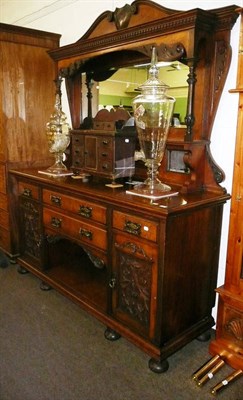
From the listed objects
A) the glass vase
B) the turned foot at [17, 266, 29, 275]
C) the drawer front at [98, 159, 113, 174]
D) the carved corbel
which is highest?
the carved corbel

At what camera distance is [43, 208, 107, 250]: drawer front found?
2.12 metres

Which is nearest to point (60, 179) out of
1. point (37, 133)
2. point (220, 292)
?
point (37, 133)

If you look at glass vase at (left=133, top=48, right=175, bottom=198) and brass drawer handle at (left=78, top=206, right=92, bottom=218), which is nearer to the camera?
glass vase at (left=133, top=48, right=175, bottom=198)

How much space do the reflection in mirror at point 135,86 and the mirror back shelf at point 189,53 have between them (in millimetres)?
75

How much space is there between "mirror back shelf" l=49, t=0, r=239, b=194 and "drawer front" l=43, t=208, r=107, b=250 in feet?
1.90

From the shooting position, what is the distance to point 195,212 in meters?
1.89

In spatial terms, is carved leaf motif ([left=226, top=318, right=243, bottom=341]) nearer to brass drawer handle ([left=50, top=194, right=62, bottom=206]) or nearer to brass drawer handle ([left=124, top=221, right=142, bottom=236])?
brass drawer handle ([left=124, top=221, right=142, bottom=236])

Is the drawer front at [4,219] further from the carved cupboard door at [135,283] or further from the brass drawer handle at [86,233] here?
the carved cupboard door at [135,283]

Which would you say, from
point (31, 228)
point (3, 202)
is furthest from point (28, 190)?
point (3, 202)

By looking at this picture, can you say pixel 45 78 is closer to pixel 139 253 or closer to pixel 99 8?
pixel 99 8

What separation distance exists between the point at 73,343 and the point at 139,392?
560mm

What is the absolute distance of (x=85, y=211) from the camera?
7.20 feet

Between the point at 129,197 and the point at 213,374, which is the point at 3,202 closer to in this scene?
the point at 129,197

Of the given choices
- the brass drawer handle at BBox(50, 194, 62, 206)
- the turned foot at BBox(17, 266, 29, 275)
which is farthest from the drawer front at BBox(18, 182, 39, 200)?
the turned foot at BBox(17, 266, 29, 275)
